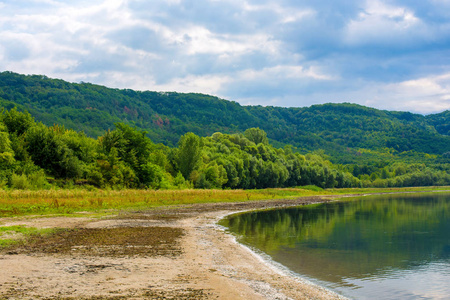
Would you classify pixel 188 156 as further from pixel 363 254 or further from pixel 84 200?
pixel 363 254

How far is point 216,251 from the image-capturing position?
1953 centimetres

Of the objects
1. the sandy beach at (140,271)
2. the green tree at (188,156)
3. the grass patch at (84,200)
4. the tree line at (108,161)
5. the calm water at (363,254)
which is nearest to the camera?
the sandy beach at (140,271)

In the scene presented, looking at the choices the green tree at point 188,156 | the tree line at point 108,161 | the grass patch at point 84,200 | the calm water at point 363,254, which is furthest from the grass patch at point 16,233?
the green tree at point 188,156

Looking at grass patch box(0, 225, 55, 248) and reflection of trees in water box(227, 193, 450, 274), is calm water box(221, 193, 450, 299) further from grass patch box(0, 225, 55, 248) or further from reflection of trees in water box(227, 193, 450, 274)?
grass patch box(0, 225, 55, 248)

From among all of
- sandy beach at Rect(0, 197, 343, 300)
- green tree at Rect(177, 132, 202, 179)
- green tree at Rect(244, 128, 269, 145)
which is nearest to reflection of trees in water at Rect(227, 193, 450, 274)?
sandy beach at Rect(0, 197, 343, 300)

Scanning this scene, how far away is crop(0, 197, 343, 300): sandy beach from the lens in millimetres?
11117

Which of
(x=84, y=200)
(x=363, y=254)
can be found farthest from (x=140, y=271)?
(x=84, y=200)

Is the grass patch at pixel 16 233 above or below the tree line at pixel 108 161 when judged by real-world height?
below

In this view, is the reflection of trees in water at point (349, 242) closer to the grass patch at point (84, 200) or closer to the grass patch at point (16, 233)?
the grass patch at point (16, 233)

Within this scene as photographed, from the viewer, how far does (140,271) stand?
541 inches

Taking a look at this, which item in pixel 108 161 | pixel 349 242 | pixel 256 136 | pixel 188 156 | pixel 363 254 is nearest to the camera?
pixel 363 254

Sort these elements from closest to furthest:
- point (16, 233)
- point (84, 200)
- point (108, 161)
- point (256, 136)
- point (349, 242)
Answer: point (16, 233), point (349, 242), point (84, 200), point (108, 161), point (256, 136)

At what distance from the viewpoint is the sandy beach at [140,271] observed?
36.5 feet

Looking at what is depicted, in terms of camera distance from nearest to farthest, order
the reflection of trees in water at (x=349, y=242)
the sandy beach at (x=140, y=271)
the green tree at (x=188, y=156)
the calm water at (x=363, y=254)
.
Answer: the sandy beach at (x=140, y=271) → the calm water at (x=363, y=254) → the reflection of trees in water at (x=349, y=242) → the green tree at (x=188, y=156)
